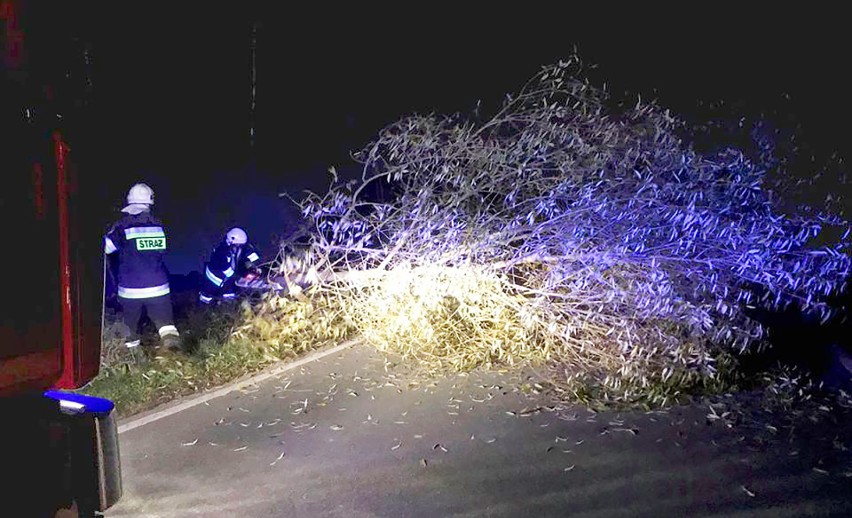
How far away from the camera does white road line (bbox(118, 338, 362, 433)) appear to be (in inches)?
189

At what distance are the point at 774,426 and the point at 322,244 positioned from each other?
3.75 metres

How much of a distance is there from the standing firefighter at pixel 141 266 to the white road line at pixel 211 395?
1047 mm

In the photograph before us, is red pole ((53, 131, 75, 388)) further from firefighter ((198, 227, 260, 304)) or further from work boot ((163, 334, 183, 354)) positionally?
firefighter ((198, 227, 260, 304))

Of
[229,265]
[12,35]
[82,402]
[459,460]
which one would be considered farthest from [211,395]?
[12,35]

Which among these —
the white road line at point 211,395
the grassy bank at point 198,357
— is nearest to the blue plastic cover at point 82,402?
the white road line at point 211,395

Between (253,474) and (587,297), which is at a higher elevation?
(587,297)

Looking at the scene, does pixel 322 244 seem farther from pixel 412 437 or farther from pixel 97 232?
pixel 97 232

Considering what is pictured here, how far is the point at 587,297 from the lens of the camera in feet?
17.9

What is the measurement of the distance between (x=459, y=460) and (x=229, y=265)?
14.6 ft

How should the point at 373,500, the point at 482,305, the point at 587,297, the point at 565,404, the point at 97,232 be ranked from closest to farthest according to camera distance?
the point at 97,232
the point at 373,500
the point at 565,404
the point at 587,297
the point at 482,305

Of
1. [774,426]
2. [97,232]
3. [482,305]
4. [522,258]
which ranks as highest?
[97,232]

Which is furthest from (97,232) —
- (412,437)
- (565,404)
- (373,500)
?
(565,404)

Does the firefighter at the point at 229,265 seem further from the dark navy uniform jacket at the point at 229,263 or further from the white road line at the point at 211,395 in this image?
the white road line at the point at 211,395

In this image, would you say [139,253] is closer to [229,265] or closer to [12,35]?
[229,265]
